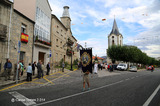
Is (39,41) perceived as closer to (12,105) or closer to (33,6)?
(33,6)

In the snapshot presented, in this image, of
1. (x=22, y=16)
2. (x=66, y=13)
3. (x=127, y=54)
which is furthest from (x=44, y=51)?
(x=127, y=54)

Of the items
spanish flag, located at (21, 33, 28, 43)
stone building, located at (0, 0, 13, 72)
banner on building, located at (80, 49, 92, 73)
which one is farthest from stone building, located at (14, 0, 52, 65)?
banner on building, located at (80, 49, 92, 73)

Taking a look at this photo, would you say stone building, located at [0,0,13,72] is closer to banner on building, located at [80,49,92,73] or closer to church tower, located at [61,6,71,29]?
banner on building, located at [80,49,92,73]

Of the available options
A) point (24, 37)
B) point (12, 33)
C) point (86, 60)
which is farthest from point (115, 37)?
point (86, 60)

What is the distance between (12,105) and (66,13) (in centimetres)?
3136

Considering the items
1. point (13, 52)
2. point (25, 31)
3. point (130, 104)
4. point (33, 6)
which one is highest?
point (33, 6)

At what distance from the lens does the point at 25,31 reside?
15.8 m

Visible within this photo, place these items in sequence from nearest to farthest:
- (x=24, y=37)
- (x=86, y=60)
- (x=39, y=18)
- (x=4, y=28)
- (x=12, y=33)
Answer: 1. (x=86, y=60)
2. (x=4, y=28)
3. (x=12, y=33)
4. (x=24, y=37)
5. (x=39, y=18)

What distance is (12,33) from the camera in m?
13.1

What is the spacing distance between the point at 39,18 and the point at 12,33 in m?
7.01

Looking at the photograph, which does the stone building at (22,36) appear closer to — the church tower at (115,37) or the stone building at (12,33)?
the stone building at (12,33)

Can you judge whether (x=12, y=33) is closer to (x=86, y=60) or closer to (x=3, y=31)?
(x=3, y=31)

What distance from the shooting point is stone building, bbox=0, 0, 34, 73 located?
11.8m

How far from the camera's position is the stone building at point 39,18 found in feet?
51.5
